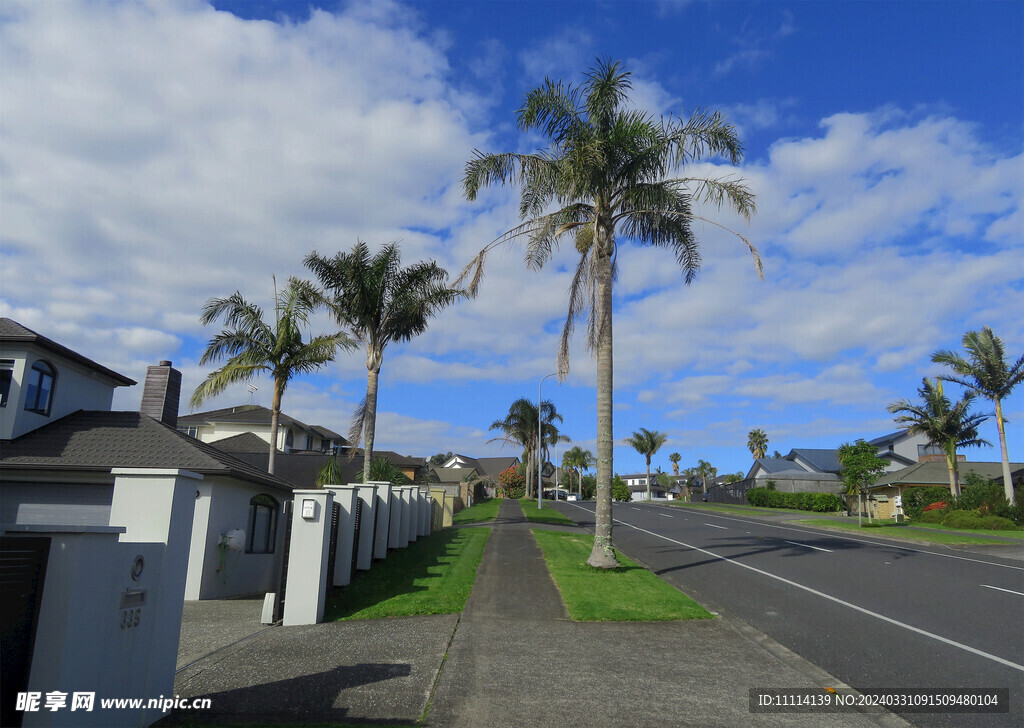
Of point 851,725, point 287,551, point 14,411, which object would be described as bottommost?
point 851,725

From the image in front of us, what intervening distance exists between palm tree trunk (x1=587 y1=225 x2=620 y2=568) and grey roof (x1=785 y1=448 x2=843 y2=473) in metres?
62.1

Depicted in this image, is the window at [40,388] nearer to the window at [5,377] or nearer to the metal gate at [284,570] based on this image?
the window at [5,377]

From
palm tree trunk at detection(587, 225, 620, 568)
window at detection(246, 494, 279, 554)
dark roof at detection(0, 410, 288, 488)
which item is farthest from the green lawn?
dark roof at detection(0, 410, 288, 488)

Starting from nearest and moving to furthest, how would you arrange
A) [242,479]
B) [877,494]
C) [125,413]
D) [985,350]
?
1. [242,479]
2. [125,413]
3. [985,350]
4. [877,494]

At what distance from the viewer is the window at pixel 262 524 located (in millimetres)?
17297

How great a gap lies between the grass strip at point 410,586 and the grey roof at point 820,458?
2432 inches

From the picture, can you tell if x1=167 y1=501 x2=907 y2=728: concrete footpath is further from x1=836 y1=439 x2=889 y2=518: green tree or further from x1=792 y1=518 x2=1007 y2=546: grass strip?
x1=836 y1=439 x2=889 y2=518: green tree

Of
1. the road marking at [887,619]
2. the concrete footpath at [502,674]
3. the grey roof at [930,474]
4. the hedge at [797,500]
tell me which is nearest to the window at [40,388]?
the concrete footpath at [502,674]

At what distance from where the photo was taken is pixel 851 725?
612cm

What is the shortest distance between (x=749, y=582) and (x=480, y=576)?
18.5 ft

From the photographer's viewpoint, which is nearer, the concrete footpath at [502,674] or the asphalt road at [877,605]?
the concrete footpath at [502,674]

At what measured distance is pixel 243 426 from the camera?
153 feet

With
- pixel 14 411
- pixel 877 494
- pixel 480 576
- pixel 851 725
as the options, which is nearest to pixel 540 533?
pixel 480 576

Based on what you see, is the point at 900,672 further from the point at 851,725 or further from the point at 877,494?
the point at 877,494
